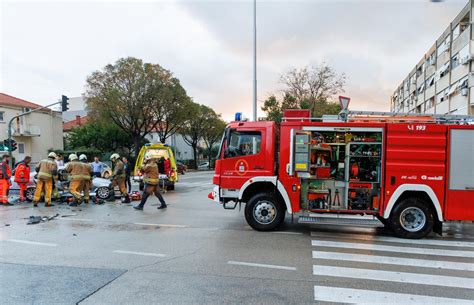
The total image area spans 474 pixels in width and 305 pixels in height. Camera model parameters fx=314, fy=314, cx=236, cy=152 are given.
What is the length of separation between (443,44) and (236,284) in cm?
3948

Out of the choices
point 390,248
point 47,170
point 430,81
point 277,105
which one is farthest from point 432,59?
point 47,170

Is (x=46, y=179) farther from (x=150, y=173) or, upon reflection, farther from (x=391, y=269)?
(x=391, y=269)

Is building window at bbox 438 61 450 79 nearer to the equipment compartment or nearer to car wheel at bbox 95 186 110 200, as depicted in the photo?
the equipment compartment

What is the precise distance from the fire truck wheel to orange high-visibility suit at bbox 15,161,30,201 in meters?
8.99

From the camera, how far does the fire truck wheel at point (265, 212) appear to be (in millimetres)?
7309

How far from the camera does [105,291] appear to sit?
158 inches

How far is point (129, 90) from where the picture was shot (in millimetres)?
29328

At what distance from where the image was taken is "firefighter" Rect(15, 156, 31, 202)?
11359 millimetres

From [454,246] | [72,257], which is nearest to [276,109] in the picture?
[454,246]

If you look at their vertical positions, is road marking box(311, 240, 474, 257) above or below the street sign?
below

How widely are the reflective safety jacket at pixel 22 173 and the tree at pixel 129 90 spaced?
18323 millimetres

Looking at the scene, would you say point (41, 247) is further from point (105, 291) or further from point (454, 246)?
point (454, 246)

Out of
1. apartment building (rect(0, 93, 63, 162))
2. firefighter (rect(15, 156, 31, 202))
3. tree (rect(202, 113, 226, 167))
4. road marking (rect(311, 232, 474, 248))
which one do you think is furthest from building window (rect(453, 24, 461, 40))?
apartment building (rect(0, 93, 63, 162))

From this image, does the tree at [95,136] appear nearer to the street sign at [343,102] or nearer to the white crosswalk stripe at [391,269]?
the street sign at [343,102]
